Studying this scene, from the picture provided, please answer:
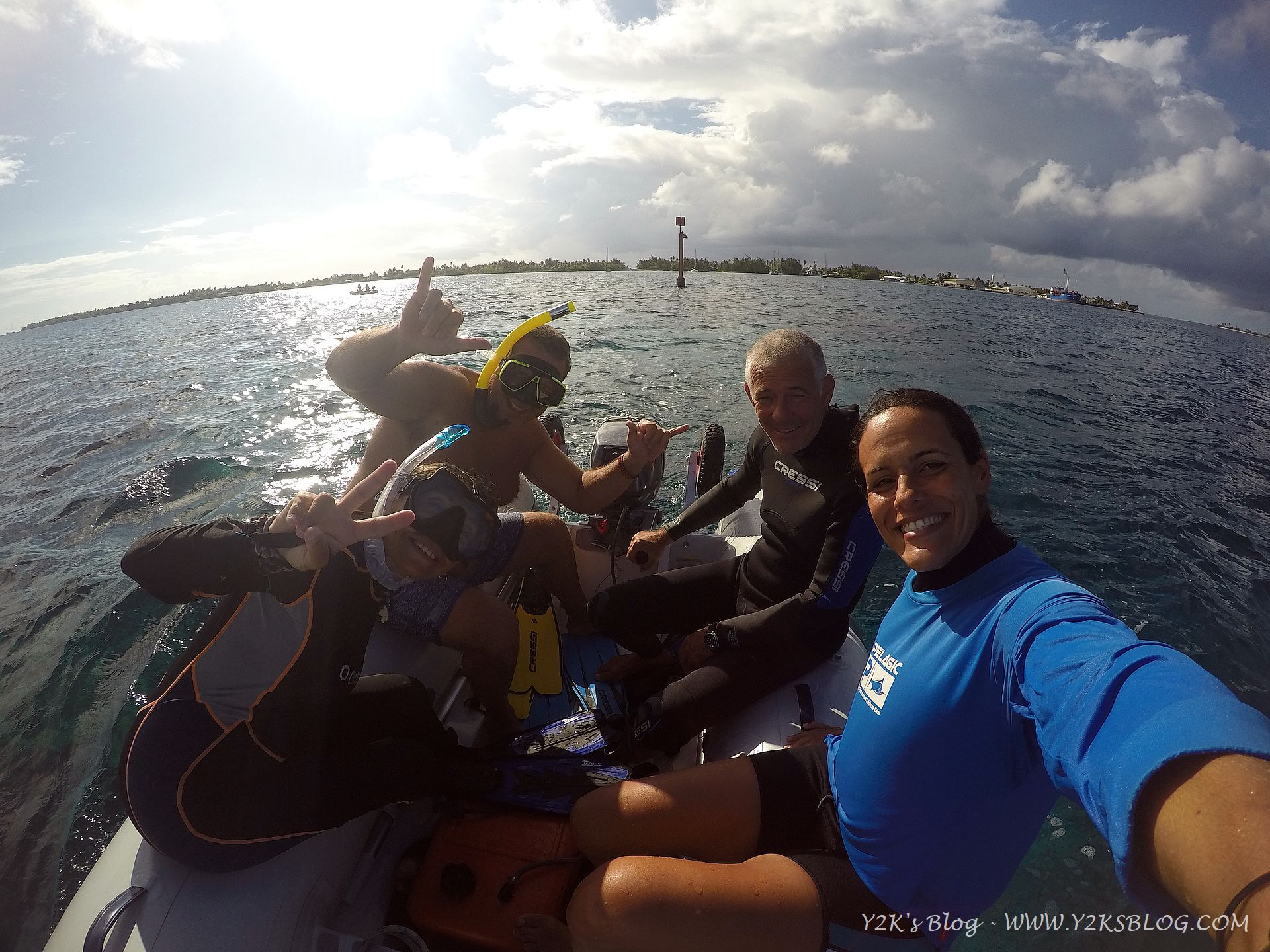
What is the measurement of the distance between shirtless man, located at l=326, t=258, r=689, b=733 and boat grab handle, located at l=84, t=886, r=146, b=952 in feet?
3.92

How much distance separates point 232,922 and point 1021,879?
3189 mm

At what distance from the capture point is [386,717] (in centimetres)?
210

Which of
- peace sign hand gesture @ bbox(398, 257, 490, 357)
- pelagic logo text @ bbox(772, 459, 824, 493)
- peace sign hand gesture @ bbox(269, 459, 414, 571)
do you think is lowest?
pelagic logo text @ bbox(772, 459, 824, 493)

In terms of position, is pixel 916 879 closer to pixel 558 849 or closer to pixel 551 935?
pixel 551 935

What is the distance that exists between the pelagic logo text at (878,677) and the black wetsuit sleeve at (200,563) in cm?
171

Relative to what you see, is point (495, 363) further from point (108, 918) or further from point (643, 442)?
point (108, 918)

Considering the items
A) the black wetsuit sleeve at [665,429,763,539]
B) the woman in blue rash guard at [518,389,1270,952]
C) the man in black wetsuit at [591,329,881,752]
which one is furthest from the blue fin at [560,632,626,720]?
the woman in blue rash guard at [518,389,1270,952]

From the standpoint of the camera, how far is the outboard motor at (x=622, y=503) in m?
3.57

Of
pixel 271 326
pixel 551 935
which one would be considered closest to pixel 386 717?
pixel 551 935

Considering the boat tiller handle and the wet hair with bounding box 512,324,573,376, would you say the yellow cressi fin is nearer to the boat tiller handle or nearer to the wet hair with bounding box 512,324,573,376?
the boat tiller handle

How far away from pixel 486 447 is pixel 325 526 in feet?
6.04

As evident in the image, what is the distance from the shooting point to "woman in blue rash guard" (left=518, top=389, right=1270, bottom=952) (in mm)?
753

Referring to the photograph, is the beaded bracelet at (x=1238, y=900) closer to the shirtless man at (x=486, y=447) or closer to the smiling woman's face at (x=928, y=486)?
the smiling woman's face at (x=928, y=486)

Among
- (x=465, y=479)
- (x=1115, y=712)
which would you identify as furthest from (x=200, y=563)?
(x=1115, y=712)
